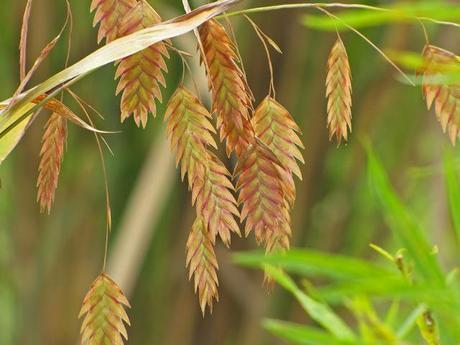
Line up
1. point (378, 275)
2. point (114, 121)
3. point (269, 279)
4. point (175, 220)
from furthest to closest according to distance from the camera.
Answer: point (175, 220) → point (114, 121) → point (269, 279) → point (378, 275)

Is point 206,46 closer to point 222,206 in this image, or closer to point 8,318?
point 222,206

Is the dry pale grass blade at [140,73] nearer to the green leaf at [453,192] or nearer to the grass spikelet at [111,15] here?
the grass spikelet at [111,15]

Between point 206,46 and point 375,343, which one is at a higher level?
point 206,46

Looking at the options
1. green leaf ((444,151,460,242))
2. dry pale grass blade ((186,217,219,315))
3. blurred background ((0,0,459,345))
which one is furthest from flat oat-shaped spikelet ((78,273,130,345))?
blurred background ((0,0,459,345))

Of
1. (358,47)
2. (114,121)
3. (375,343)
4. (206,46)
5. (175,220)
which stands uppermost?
(358,47)

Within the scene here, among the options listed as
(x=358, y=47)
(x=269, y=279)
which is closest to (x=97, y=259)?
(x=358, y=47)

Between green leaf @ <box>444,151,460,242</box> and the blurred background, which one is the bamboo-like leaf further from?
the blurred background

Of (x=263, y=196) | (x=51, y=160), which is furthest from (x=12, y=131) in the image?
(x=263, y=196)
